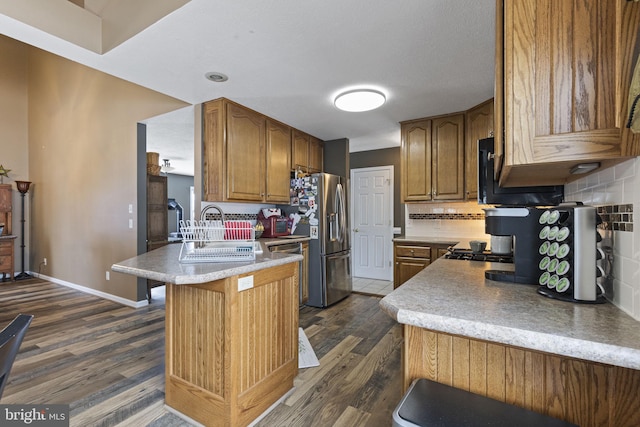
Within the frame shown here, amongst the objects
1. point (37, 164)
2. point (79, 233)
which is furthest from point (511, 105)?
point (37, 164)

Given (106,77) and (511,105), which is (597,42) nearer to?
(511,105)

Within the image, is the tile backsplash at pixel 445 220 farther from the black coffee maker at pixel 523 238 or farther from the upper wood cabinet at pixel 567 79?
the upper wood cabinet at pixel 567 79

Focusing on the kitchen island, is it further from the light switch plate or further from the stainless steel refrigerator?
the stainless steel refrigerator

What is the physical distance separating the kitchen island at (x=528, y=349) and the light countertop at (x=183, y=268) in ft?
2.74

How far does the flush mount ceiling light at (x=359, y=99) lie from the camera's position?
9.10 feet

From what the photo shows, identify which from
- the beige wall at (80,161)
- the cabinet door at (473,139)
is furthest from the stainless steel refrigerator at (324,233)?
the beige wall at (80,161)

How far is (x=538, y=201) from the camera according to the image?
1.73 m

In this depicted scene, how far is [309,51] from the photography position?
2.13 metres

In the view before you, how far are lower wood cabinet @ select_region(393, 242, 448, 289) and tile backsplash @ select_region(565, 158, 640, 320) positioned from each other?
2408 millimetres

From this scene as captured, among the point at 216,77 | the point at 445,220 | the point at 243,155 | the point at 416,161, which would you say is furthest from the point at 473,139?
the point at 216,77

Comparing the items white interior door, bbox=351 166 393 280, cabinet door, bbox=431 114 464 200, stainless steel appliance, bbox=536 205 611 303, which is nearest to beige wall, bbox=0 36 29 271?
white interior door, bbox=351 166 393 280

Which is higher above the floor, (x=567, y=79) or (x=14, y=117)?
(x=14, y=117)

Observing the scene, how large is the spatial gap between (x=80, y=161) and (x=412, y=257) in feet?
15.8

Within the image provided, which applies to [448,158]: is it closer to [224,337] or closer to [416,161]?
[416,161]
